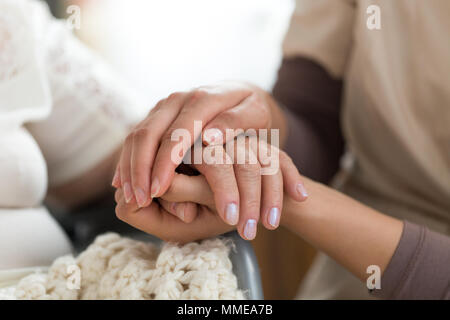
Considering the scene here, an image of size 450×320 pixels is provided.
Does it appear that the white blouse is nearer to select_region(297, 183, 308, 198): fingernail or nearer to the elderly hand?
the elderly hand

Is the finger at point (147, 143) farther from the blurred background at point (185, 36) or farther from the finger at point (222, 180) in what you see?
the blurred background at point (185, 36)

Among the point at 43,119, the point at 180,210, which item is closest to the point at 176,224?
the point at 180,210

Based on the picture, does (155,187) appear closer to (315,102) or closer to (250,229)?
(250,229)

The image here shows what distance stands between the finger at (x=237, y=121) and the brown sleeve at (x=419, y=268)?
0.14 meters

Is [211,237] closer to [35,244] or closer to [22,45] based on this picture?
[35,244]

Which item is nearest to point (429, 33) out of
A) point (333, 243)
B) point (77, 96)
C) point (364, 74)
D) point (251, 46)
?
point (364, 74)

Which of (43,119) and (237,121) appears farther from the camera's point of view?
(43,119)

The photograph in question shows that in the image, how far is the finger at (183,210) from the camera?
0.28 metres

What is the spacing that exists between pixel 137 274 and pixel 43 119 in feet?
0.78

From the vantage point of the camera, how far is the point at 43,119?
0.43m

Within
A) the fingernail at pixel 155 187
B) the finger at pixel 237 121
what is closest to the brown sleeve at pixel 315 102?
the finger at pixel 237 121

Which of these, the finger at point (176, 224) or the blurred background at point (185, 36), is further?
the blurred background at point (185, 36)

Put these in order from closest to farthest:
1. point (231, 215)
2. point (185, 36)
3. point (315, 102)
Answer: point (231, 215) < point (315, 102) < point (185, 36)

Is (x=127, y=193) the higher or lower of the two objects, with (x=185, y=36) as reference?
lower
